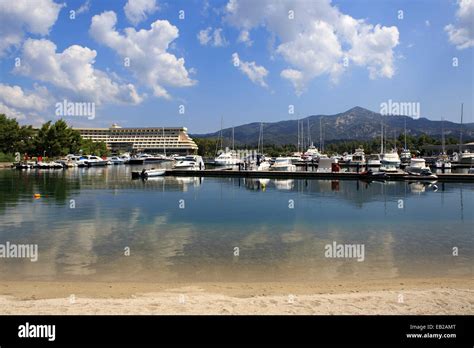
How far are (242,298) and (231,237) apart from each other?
9549mm

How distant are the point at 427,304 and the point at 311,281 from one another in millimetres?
4097

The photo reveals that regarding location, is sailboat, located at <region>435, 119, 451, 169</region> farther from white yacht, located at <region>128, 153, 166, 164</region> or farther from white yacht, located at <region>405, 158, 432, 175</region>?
white yacht, located at <region>128, 153, 166, 164</region>

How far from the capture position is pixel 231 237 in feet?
66.5

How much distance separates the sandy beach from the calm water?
3.49 ft

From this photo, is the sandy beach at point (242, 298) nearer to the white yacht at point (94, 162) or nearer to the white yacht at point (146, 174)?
the white yacht at point (146, 174)

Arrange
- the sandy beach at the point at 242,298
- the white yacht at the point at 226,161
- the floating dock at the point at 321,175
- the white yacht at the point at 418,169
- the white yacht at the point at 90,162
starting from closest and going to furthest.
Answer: the sandy beach at the point at 242,298 < the floating dock at the point at 321,175 < the white yacht at the point at 418,169 < the white yacht at the point at 226,161 < the white yacht at the point at 90,162

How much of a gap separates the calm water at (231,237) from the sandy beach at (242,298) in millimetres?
1065

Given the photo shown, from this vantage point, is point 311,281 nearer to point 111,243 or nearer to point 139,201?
point 111,243

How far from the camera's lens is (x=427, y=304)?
969cm

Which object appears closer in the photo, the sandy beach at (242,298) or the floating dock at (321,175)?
the sandy beach at (242,298)

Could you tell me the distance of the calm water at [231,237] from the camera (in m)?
14.3

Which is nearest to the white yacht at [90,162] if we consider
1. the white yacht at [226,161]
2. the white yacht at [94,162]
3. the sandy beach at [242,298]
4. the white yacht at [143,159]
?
the white yacht at [94,162]

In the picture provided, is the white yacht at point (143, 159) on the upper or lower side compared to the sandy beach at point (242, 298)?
upper

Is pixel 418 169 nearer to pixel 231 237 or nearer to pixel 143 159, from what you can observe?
Answer: pixel 231 237
